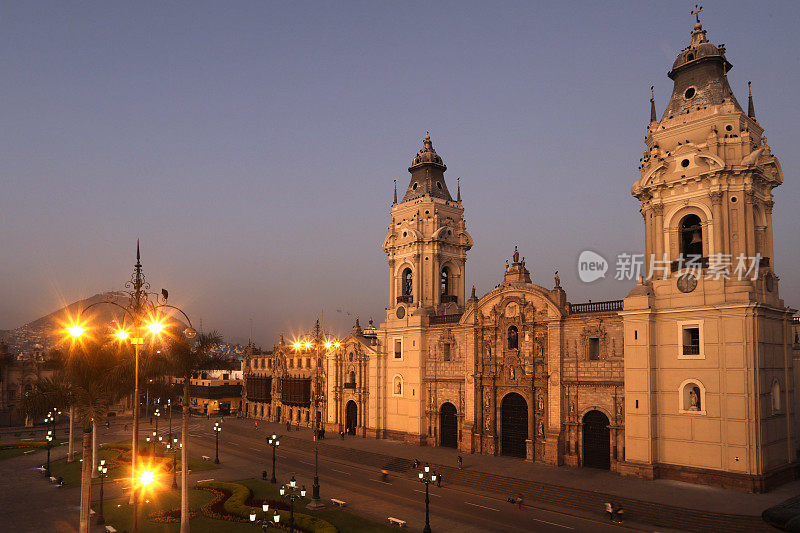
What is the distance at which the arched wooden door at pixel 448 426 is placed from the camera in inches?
2206

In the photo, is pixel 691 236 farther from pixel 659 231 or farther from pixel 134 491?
pixel 134 491

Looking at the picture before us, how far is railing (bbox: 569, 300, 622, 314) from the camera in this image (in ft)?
148

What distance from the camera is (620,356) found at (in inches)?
1730

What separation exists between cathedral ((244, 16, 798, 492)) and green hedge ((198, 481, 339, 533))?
21329 mm

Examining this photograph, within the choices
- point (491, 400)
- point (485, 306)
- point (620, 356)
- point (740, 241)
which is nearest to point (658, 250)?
point (740, 241)

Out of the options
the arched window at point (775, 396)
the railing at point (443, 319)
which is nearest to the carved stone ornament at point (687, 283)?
the arched window at point (775, 396)

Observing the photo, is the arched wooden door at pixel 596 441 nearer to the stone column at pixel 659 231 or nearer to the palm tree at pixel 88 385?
the stone column at pixel 659 231

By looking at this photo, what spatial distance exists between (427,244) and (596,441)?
2593 cm

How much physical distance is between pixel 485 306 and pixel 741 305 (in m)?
21.6

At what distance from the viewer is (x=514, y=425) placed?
50.8 meters

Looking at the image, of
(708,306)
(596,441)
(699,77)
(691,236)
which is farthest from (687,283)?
(699,77)

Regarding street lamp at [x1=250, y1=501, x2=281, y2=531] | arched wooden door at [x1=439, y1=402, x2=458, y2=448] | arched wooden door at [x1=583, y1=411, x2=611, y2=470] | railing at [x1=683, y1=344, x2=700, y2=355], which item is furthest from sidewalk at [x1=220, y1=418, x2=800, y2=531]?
street lamp at [x1=250, y1=501, x2=281, y2=531]

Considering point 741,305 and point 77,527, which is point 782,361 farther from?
point 77,527

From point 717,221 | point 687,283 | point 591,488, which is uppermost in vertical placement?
point 717,221
